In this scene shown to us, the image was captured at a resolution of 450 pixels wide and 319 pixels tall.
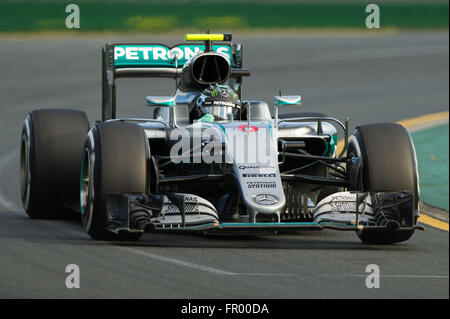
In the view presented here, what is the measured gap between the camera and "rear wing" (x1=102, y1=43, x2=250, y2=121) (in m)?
12.6

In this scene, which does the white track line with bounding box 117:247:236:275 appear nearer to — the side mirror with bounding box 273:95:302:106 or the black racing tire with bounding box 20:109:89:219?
the black racing tire with bounding box 20:109:89:219

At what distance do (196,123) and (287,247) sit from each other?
1.65 metres

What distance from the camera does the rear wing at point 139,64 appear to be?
1263 cm

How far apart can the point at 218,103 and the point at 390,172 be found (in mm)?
2104

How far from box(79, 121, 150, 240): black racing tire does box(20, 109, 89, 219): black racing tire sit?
159cm

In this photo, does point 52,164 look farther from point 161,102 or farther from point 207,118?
point 207,118

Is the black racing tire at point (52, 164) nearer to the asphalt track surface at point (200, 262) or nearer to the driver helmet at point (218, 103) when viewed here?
the asphalt track surface at point (200, 262)

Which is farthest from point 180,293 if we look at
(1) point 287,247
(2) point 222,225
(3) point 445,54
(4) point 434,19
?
(4) point 434,19

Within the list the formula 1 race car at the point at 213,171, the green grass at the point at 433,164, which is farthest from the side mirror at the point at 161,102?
the green grass at the point at 433,164

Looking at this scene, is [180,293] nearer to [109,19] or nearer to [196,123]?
[196,123]

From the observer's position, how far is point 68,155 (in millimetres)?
11602

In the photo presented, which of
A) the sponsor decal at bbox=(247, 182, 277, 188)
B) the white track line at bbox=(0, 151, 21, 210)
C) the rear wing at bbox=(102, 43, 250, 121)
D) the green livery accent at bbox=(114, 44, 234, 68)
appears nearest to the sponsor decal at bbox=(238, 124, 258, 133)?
the sponsor decal at bbox=(247, 182, 277, 188)

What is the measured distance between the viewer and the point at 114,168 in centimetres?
975

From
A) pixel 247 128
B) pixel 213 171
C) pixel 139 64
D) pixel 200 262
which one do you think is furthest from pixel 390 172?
pixel 139 64
